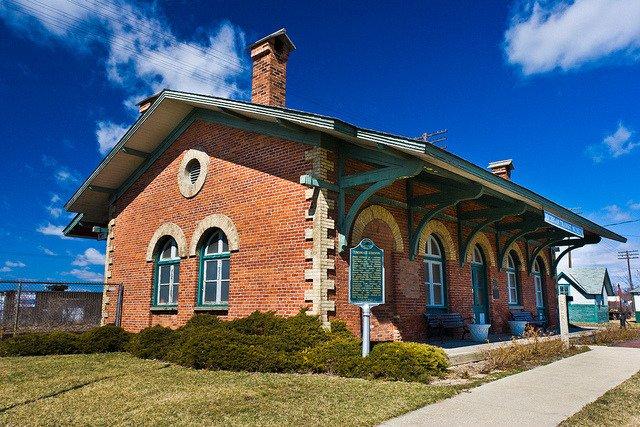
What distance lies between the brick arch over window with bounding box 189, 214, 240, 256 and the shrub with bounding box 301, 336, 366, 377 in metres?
3.72

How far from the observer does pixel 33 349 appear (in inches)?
475

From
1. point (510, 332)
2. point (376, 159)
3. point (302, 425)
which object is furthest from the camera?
point (510, 332)

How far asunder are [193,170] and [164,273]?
9.68ft

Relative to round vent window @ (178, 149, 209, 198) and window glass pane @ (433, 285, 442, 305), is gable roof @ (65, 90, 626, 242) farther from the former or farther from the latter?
window glass pane @ (433, 285, 442, 305)

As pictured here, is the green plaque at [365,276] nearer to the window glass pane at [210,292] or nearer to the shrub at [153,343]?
the shrub at [153,343]

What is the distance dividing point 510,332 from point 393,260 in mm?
6516

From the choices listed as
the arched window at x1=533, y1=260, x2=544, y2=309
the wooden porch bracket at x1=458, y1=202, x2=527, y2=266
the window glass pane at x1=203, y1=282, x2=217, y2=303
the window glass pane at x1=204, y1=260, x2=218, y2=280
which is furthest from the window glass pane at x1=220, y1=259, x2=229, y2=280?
the arched window at x1=533, y1=260, x2=544, y2=309

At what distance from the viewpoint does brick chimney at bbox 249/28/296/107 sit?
1309 centimetres

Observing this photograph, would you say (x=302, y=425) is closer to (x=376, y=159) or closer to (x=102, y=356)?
(x=376, y=159)

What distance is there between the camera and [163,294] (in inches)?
561

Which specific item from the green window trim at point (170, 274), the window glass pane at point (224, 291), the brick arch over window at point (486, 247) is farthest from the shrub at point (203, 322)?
the brick arch over window at point (486, 247)

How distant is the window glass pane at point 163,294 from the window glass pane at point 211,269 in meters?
1.93

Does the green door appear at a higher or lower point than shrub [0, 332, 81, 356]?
higher

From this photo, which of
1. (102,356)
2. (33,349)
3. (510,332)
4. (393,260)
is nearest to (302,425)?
(393,260)
